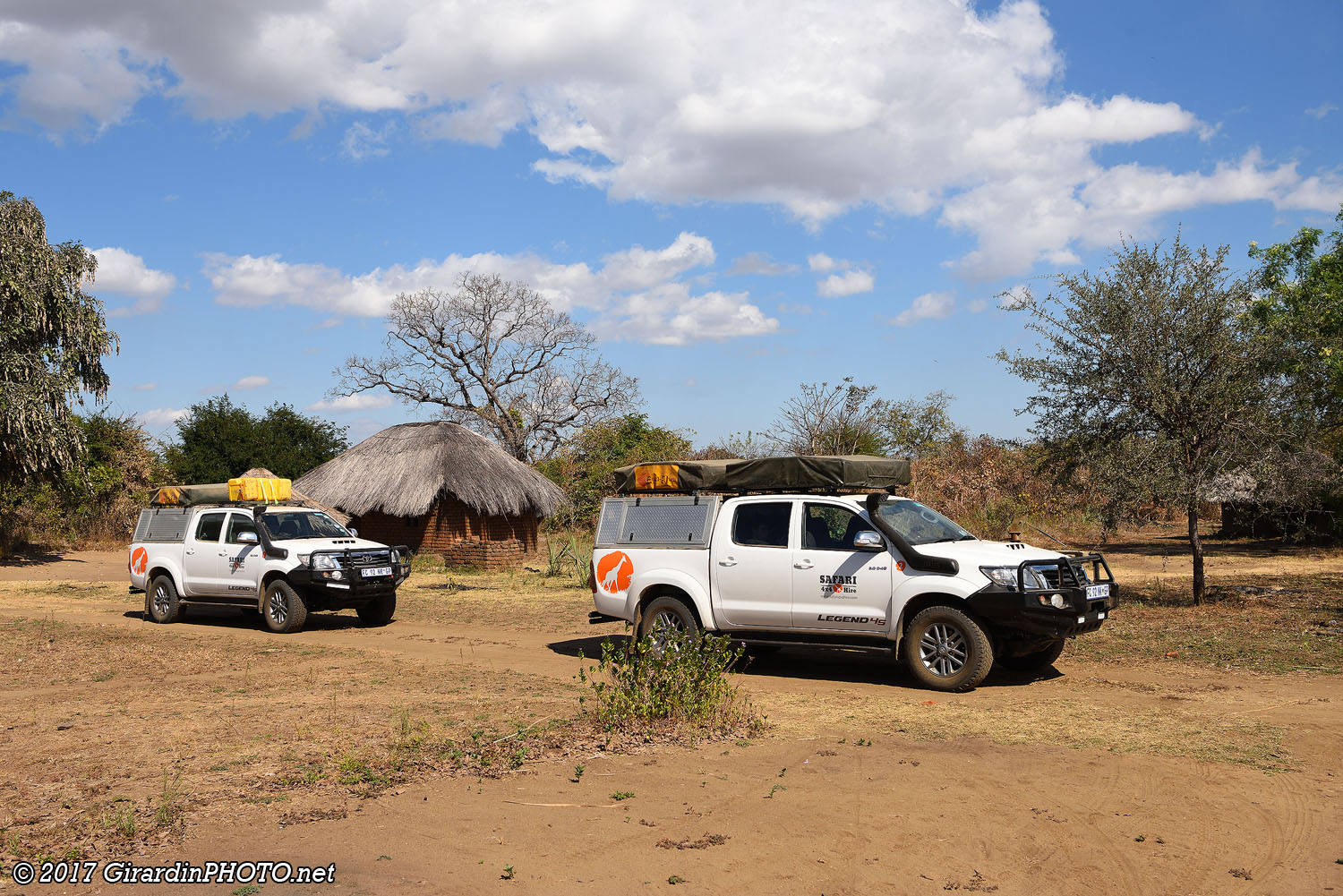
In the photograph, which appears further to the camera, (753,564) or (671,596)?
(671,596)

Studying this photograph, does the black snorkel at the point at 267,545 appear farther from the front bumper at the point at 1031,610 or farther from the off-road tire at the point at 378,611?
the front bumper at the point at 1031,610

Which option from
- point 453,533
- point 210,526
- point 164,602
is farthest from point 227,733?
point 453,533

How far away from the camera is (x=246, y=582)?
1497 cm

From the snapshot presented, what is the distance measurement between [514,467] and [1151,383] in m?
18.5

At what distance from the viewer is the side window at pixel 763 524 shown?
10.1 m

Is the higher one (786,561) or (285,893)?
(786,561)


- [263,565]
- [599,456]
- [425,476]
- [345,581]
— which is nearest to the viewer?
[345,581]

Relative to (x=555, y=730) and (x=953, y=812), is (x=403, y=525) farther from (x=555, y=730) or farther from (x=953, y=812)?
(x=953, y=812)

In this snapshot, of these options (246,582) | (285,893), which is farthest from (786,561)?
(246,582)

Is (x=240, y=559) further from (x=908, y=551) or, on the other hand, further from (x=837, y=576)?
(x=908, y=551)

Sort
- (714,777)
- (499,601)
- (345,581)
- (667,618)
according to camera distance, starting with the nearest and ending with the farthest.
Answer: (714,777)
(667,618)
(345,581)
(499,601)

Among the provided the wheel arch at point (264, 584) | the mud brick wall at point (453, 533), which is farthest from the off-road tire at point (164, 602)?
the mud brick wall at point (453, 533)

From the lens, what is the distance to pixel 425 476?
2628cm

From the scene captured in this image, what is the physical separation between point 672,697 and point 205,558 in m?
10.7
